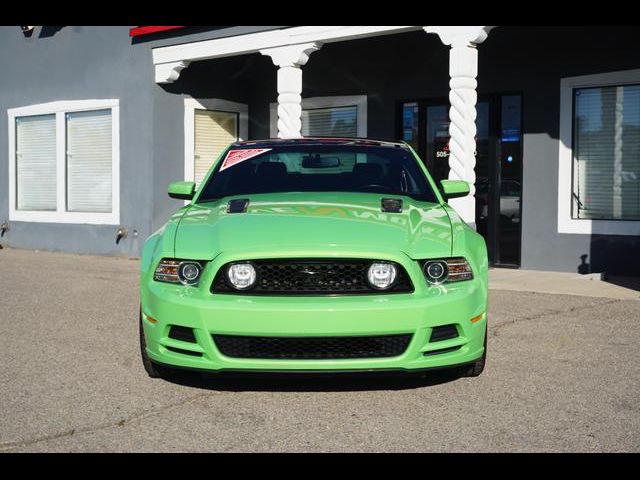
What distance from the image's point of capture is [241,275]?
171 inches

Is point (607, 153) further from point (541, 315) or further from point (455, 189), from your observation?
point (455, 189)

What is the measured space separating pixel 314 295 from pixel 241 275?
40 centimetres

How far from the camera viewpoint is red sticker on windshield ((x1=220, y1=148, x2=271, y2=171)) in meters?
6.05

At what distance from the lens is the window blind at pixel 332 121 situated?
549 inches

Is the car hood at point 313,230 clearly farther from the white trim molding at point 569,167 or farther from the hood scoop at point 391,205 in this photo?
the white trim molding at point 569,167

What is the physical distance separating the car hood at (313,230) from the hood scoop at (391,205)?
0.04 m

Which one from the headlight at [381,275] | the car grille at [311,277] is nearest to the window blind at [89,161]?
the car grille at [311,277]

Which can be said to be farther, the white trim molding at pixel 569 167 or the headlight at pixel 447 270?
the white trim molding at pixel 569 167

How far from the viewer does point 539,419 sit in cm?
434

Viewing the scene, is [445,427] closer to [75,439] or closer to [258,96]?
[75,439]

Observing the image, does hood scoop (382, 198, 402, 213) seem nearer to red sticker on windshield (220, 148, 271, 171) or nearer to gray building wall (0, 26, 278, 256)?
Result: red sticker on windshield (220, 148, 271, 171)

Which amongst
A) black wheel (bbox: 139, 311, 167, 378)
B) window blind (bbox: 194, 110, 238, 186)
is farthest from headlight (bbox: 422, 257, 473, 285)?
window blind (bbox: 194, 110, 238, 186)

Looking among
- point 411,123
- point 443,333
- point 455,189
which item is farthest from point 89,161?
point 443,333
